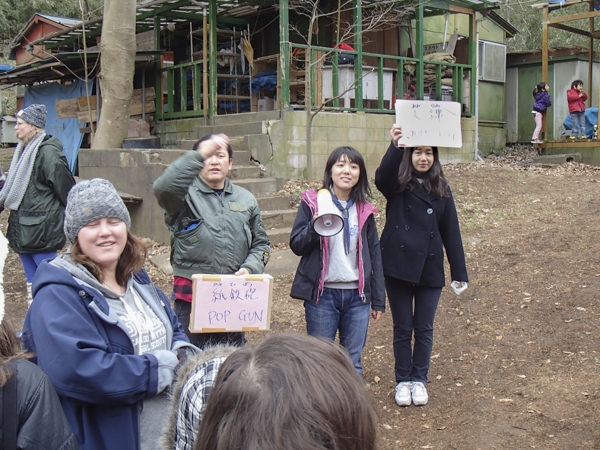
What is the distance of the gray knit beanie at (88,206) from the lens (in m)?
2.46

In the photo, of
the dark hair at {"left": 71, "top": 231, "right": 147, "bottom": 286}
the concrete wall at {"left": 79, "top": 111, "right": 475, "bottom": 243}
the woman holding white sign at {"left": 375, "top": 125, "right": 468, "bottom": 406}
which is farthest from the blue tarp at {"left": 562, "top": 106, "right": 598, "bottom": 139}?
the dark hair at {"left": 71, "top": 231, "right": 147, "bottom": 286}

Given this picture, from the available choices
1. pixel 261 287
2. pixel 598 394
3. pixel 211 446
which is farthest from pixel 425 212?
pixel 211 446

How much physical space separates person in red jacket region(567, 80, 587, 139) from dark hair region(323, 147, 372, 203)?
488 inches

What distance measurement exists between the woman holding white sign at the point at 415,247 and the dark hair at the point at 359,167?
0.15m

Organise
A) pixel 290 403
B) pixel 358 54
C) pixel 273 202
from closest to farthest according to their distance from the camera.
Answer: pixel 290 403
pixel 273 202
pixel 358 54

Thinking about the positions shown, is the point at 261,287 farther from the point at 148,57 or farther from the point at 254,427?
the point at 148,57

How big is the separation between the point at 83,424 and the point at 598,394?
11.5 ft

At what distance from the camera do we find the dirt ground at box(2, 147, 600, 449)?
13.1 feet

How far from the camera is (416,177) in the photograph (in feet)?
14.1

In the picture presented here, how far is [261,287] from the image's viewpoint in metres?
3.48

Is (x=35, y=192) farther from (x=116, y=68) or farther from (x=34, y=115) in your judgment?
(x=116, y=68)

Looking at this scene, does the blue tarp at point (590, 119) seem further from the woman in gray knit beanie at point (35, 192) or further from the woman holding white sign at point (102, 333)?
the woman holding white sign at point (102, 333)

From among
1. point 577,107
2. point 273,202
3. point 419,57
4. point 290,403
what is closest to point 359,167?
point 290,403

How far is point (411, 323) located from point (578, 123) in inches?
506
